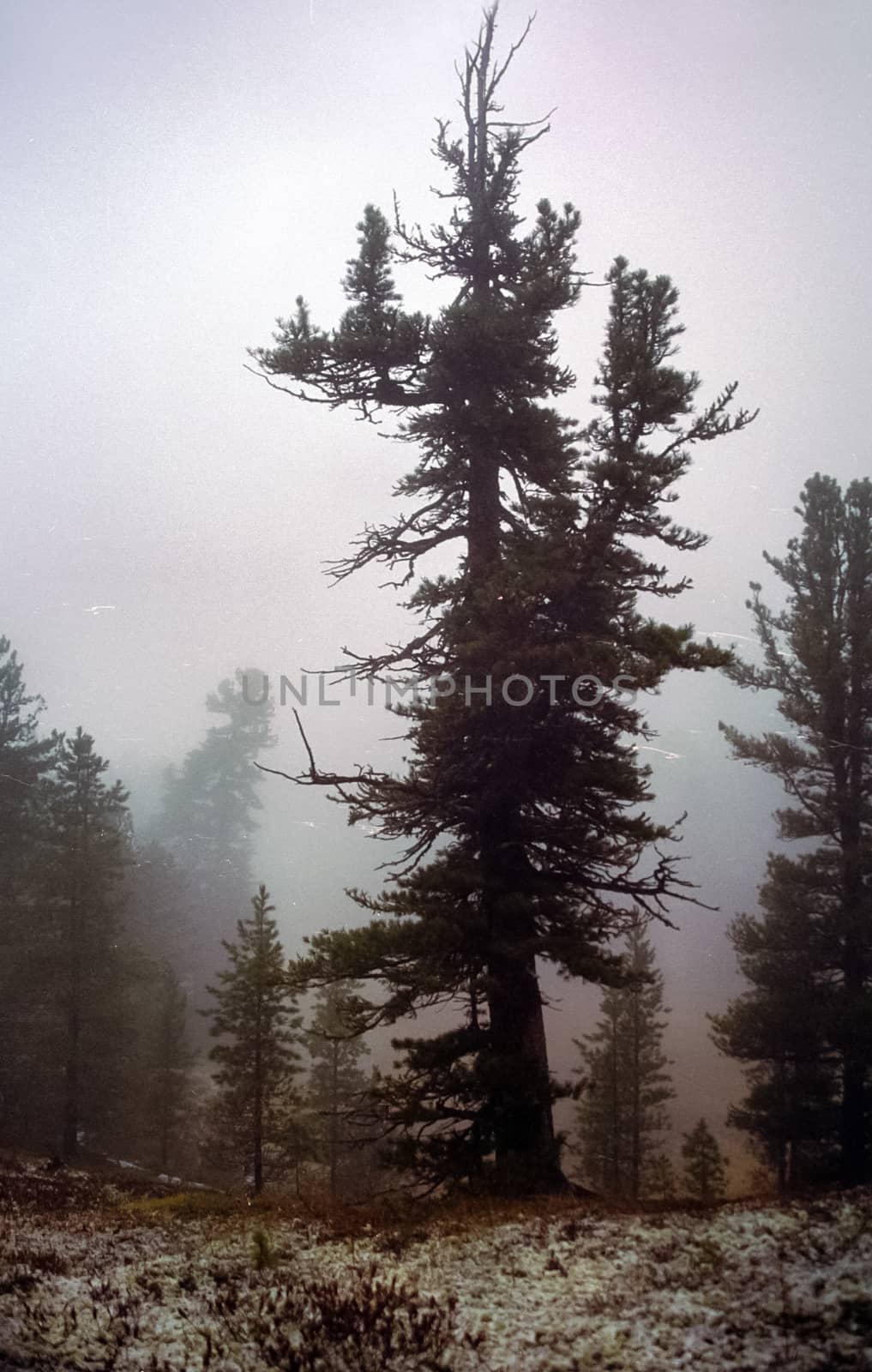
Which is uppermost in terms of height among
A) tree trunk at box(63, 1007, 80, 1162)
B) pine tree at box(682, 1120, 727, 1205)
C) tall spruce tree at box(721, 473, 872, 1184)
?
tall spruce tree at box(721, 473, 872, 1184)

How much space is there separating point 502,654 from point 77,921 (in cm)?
2172

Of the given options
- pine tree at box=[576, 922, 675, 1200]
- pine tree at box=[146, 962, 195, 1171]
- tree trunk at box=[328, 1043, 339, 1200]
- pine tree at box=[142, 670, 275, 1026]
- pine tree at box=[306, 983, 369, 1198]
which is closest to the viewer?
pine tree at box=[576, 922, 675, 1200]

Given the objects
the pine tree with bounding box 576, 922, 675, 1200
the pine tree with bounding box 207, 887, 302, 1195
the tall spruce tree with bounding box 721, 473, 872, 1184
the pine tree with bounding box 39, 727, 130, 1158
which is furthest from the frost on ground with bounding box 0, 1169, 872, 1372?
the pine tree with bounding box 576, 922, 675, 1200

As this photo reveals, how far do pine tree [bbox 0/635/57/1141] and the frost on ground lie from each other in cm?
2158

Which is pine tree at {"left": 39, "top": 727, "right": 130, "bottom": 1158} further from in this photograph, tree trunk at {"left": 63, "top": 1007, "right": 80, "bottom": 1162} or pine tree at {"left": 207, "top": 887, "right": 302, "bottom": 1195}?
pine tree at {"left": 207, "top": 887, "right": 302, "bottom": 1195}

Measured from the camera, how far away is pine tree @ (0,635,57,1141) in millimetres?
26109

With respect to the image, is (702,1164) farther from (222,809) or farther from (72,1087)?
(222,809)

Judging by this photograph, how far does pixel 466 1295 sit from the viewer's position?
5227 millimetres

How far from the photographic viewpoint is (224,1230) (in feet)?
24.6

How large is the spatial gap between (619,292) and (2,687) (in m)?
29.9

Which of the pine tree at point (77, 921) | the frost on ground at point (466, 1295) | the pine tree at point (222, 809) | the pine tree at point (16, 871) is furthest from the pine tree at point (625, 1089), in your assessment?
the pine tree at point (222, 809)

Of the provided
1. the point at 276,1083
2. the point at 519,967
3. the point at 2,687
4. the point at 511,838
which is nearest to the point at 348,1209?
the point at 519,967

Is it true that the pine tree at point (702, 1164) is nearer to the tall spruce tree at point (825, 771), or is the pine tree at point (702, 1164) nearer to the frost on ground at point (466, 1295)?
the tall spruce tree at point (825, 771)

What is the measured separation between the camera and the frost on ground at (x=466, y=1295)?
4.13 metres
